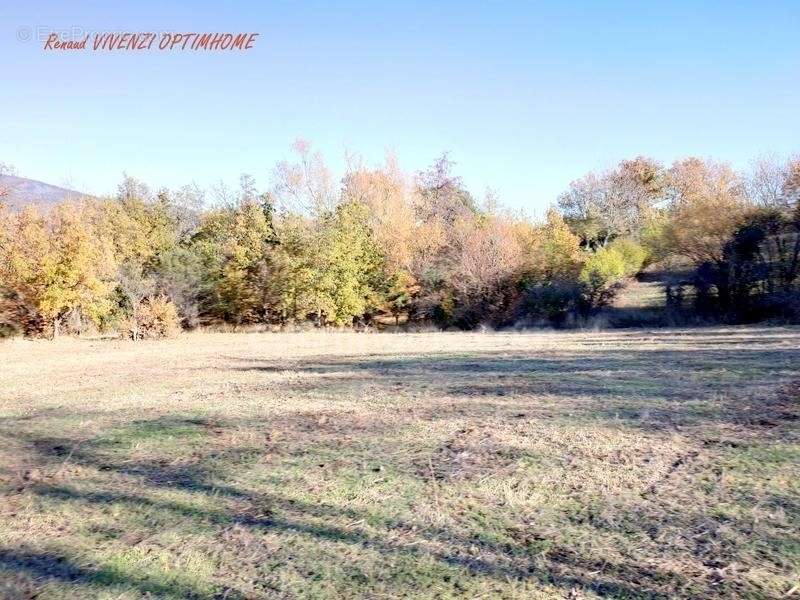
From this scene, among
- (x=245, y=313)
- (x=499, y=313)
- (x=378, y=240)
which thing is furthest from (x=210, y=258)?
(x=499, y=313)

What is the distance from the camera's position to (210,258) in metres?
31.3

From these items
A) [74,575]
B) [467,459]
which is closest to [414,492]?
[467,459]

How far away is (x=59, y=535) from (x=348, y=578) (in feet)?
5.99

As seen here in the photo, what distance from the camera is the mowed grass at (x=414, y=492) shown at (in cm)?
262

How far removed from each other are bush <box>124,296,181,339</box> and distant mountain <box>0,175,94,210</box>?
8.43 m

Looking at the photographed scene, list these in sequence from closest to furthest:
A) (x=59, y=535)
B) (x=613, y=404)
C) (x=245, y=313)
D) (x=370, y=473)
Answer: (x=59, y=535) < (x=370, y=473) < (x=613, y=404) < (x=245, y=313)

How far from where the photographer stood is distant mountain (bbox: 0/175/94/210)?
77.8 feet

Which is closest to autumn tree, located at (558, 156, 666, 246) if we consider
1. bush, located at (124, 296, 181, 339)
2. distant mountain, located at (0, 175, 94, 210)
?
bush, located at (124, 296, 181, 339)

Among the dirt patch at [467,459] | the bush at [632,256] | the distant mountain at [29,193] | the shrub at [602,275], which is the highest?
the distant mountain at [29,193]

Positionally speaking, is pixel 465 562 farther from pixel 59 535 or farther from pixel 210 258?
pixel 210 258

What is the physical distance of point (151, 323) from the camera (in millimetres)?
20812

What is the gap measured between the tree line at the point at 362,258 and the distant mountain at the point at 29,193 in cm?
103

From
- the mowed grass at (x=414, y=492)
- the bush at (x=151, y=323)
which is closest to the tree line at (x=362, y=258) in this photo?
the bush at (x=151, y=323)

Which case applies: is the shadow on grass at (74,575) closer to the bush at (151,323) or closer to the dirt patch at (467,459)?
the dirt patch at (467,459)
